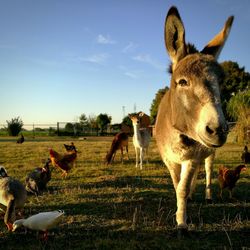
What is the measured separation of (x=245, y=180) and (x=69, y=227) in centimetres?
567

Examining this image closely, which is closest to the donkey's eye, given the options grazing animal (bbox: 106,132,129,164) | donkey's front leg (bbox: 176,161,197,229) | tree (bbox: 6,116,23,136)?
donkey's front leg (bbox: 176,161,197,229)

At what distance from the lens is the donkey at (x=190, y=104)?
8.92 feet

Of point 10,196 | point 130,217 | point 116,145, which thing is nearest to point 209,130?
point 130,217

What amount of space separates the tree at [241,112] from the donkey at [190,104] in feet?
49.6

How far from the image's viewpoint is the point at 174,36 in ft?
11.5

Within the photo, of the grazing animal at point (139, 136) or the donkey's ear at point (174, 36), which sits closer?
the donkey's ear at point (174, 36)

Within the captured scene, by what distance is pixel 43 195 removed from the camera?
6371mm

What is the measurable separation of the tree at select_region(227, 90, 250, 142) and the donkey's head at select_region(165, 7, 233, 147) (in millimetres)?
15523

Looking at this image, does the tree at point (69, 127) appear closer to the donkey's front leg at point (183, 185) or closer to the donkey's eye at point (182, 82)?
the donkey's front leg at point (183, 185)

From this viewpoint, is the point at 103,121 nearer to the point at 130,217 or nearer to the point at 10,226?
the point at 130,217

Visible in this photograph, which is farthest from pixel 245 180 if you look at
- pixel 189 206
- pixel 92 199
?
pixel 92 199

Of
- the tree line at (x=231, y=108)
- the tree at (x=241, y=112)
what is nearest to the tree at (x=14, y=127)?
the tree line at (x=231, y=108)

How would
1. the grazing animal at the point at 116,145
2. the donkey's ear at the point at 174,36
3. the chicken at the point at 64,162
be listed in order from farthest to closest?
the grazing animal at the point at 116,145, the chicken at the point at 64,162, the donkey's ear at the point at 174,36

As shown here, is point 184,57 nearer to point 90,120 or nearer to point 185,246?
point 185,246
